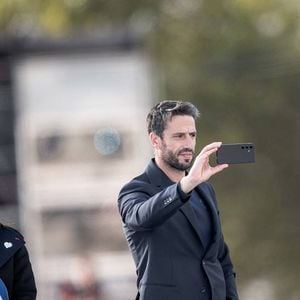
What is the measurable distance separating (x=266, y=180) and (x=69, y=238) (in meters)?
3.05

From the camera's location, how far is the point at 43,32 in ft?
72.5

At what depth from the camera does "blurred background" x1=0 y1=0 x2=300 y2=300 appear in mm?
20719

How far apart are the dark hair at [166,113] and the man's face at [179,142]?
22 millimetres

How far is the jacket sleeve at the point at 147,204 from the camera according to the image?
585 cm

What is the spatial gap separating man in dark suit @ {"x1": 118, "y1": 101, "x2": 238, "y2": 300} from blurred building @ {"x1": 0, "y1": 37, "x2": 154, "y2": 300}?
13.7 meters

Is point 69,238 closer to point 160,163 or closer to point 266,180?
→ point 266,180

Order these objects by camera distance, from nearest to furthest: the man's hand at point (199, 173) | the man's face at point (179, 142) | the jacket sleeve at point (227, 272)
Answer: the man's hand at point (199, 173) < the man's face at point (179, 142) < the jacket sleeve at point (227, 272)

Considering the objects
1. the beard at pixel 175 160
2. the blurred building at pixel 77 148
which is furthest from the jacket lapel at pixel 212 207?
the blurred building at pixel 77 148

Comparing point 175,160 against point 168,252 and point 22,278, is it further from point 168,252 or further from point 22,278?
point 22,278

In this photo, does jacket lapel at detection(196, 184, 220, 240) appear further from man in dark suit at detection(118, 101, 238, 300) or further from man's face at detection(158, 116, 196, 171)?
man's face at detection(158, 116, 196, 171)

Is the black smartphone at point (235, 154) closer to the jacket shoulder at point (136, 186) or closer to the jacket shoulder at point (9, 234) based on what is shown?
the jacket shoulder at point (136, 186)

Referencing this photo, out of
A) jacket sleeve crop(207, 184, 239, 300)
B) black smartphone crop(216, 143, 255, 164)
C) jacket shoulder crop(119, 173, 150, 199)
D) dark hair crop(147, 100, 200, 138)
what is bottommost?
jacket sleeve crop(207, 184, 239, 300)

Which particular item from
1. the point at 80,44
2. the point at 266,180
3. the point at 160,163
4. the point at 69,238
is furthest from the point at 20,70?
the point at 160,163

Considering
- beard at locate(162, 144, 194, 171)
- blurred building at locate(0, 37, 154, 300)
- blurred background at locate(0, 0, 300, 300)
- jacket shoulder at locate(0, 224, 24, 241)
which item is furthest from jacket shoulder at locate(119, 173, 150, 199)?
blurred building at locate(0, 37, 154, 300)
